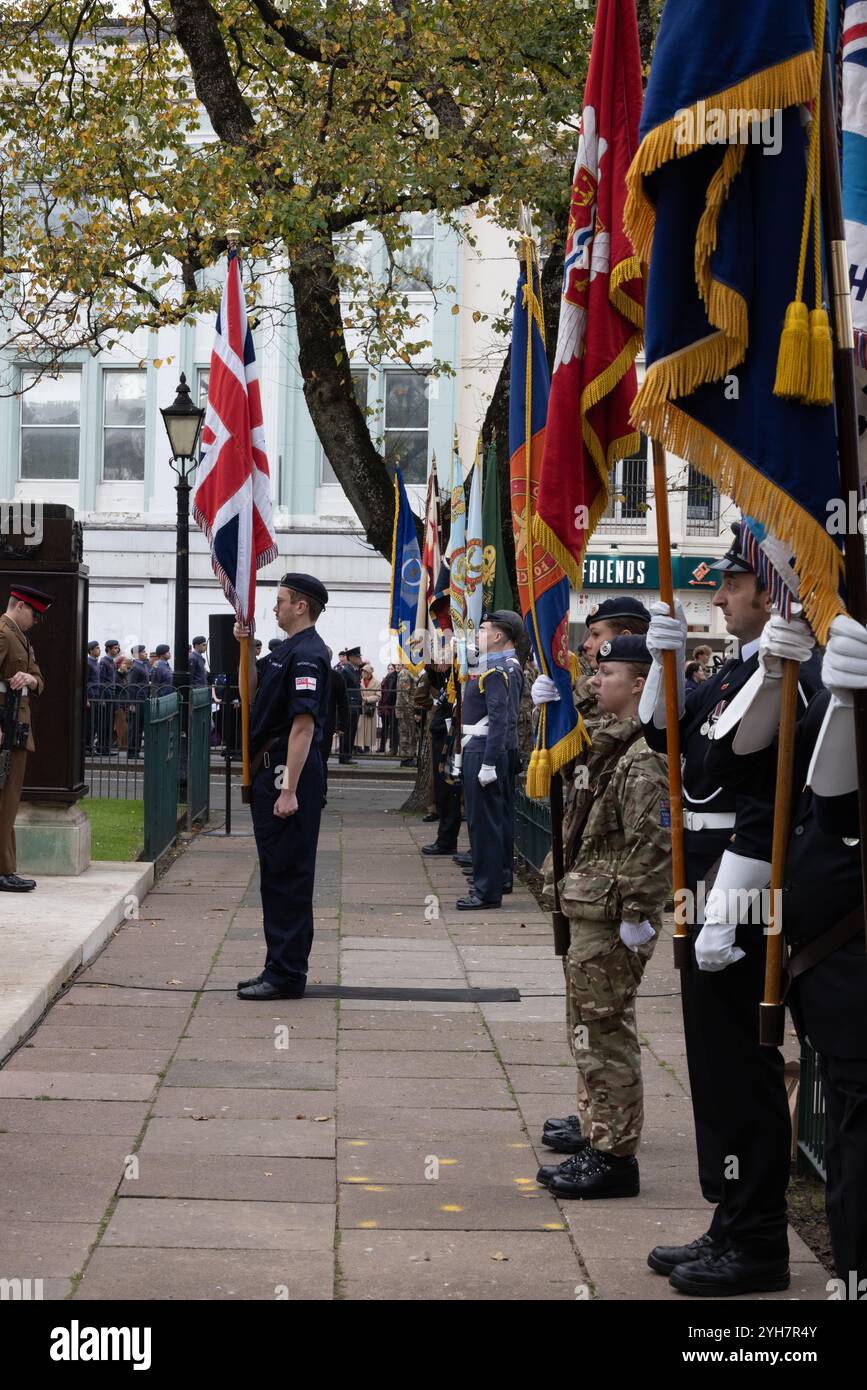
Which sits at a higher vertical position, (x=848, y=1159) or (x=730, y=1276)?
(x=848, y=1159)

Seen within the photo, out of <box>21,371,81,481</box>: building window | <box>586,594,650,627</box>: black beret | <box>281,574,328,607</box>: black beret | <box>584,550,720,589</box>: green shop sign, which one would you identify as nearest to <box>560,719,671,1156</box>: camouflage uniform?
<box>586,594,650,627</box>: black beret

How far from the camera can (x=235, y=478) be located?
8.72 meters

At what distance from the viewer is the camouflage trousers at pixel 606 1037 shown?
5457 millimetres

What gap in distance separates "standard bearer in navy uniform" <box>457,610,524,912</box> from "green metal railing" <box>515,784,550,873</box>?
0.46 m

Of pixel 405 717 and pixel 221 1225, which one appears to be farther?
pixel 405 717

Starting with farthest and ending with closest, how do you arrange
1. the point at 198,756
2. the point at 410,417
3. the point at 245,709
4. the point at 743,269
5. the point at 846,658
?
the point at 410,417
the point at 198,756
the point at 245,709
the point at 743,269
the point at 846,658

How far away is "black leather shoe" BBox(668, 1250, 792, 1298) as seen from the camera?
4480mm

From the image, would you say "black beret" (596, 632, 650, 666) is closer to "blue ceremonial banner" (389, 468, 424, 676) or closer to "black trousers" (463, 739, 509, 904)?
"black trousers" (463, 739, 509, 904)

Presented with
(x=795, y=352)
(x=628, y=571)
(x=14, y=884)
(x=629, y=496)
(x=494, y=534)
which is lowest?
(x=14, y=884)

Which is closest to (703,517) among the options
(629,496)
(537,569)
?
(629,496)

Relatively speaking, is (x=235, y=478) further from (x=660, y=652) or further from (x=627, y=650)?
(x=660, y=652)

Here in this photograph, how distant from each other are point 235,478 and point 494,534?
25.2ft

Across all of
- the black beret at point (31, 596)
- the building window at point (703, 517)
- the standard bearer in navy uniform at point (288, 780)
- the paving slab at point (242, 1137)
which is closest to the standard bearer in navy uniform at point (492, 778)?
the black beret at point (31, 596)

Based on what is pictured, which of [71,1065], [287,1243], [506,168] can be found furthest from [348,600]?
[287,1243]
